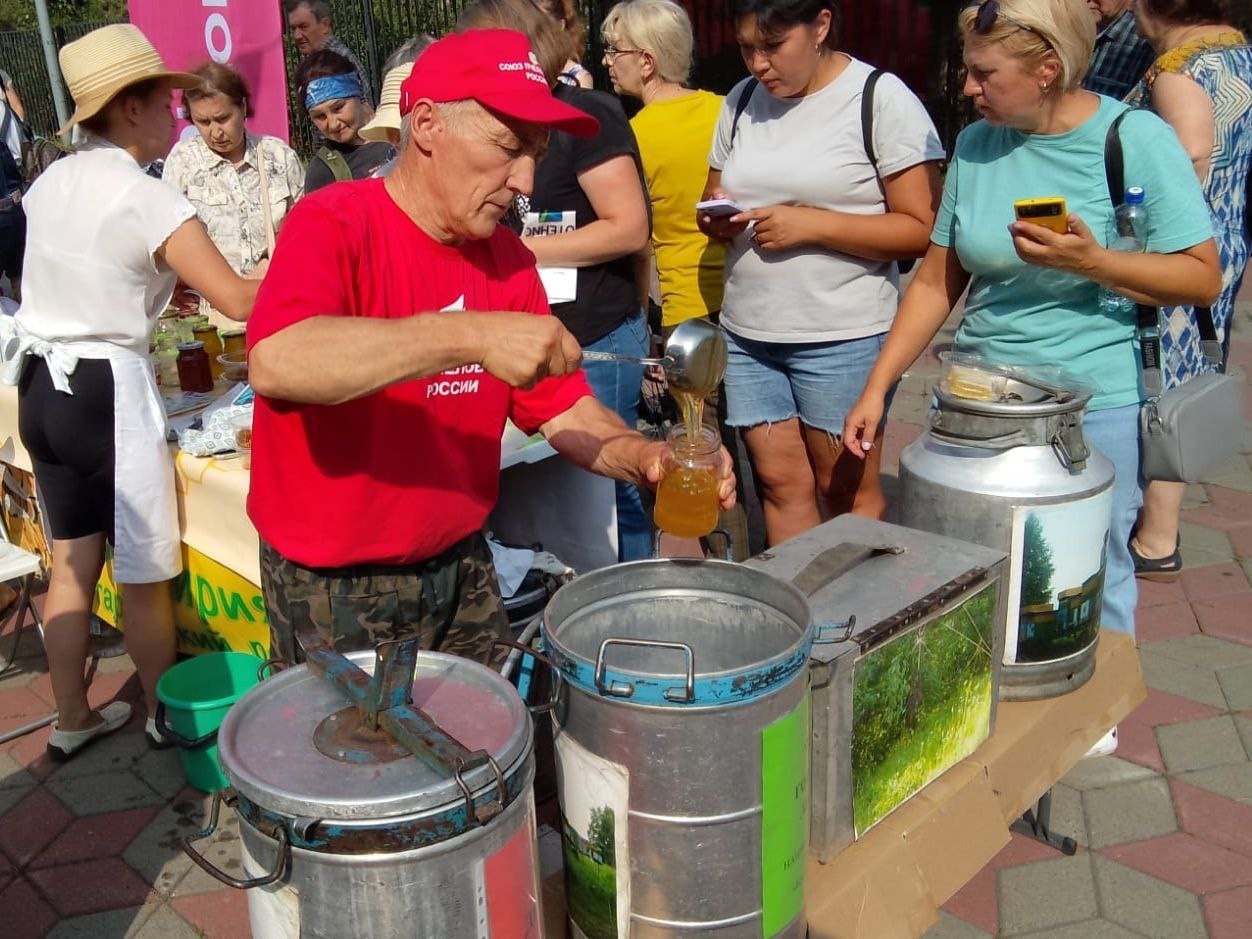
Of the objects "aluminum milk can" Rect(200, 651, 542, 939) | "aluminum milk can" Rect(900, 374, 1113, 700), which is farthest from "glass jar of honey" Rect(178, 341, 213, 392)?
"aluminum milk can" Rect(200, 651, 542, 939)

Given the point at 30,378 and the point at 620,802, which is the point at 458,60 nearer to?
the point at 620,802

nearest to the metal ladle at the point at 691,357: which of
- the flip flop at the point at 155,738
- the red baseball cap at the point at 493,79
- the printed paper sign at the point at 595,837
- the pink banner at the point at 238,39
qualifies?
the red baseball cap at the point at 493,79

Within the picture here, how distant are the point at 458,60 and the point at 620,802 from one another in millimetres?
1079

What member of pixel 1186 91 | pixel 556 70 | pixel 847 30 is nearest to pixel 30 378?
pixel 556 70

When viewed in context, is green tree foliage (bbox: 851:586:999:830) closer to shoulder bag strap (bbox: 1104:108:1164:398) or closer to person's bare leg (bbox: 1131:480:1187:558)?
shoulder bag strap (bbox: 1104:108:1164:398)

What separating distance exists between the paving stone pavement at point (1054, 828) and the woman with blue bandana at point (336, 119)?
1.93 m

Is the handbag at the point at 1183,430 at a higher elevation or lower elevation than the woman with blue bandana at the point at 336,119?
lower

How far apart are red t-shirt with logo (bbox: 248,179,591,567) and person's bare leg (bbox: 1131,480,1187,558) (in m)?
2.90

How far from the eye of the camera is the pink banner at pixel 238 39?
5426mm

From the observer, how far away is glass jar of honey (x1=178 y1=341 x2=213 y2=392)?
3.59 m

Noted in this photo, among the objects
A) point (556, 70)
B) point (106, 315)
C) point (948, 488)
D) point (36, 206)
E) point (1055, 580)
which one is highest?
point (556, 70)

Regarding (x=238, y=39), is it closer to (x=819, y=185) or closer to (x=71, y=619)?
(x=71, y=619)

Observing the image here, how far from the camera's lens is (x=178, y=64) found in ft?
18.8

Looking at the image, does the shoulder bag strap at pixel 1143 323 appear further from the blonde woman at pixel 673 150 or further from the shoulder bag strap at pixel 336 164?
the shoulder bag strap at pixel 336 164
